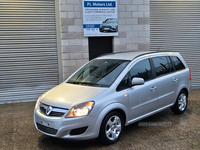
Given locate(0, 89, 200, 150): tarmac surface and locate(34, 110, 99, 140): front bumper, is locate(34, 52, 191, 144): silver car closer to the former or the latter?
locate(34, 110, 99, 140): front bumper

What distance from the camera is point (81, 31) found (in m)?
8.48

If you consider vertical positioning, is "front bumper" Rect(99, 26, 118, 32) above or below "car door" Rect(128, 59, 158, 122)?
above

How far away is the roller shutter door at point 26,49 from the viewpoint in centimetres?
801

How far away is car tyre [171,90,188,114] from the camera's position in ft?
19.0

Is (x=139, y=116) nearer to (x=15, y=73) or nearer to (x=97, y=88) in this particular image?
(x=97, y=88)

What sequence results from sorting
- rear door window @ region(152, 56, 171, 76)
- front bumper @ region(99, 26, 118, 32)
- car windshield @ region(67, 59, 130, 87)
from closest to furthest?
car windshield @ region(67, 59, 130, 87) → rear door window @ region(152, 56, 171, 76) → front bumper @ region(99, 26, 118, 32)

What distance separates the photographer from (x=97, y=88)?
4.25m

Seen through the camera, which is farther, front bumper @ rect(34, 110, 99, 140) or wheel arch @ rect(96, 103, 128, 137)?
wheel arch @ rect(96, 103, 128, 137)

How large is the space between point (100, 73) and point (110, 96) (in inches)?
33.0

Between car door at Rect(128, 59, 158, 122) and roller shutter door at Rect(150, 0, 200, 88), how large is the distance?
15.9ft

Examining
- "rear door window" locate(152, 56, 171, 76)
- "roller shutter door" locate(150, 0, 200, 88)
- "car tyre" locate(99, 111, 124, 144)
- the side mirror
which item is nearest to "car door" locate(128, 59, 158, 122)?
the side mirror

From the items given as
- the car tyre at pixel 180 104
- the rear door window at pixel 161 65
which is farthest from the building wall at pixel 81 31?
the car tyre at pixel 180 104

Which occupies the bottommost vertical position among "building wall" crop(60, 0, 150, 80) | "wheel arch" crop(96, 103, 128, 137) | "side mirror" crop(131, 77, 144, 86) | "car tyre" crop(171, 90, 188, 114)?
"car tyre" crop(171, 90, 188, 114)

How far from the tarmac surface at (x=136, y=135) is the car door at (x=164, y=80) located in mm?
547
